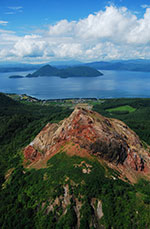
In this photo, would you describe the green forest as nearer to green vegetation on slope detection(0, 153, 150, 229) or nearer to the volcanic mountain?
green vegetation on slope detection(0, 153, 150, 229)

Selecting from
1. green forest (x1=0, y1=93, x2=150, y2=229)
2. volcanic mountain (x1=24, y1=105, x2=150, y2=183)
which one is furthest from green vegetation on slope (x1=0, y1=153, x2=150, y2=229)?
volcanic mountain (x1=24, y1=105, x2=150, y2=183)

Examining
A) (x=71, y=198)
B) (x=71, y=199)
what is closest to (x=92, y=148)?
(x=71, y=198)

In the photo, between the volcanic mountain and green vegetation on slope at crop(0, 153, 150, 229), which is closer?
green vegetation on slope at crop(0, 153, 150, 229)

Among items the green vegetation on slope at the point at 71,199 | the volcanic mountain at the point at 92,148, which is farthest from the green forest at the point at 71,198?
the volcanic mountain at the point at 92,148

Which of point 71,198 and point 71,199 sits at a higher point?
point 71,198

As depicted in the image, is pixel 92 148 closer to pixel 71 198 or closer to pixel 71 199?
pixel 71 198

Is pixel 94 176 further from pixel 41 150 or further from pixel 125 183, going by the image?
pixel 41 150

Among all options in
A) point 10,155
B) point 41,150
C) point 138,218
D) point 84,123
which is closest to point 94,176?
point 138,218

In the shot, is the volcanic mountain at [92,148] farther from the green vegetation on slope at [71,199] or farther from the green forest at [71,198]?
the green vegetation on slope at [71,199]
